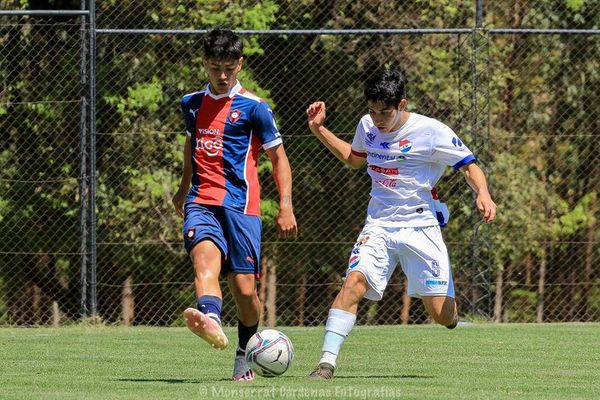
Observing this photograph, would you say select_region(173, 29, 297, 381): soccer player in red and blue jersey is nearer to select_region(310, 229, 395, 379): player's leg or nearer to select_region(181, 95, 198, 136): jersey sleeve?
select_region(181, 95, 198, 136): jersey sleeve

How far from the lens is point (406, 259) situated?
318 inches

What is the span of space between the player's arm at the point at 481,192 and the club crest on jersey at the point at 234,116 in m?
1.45

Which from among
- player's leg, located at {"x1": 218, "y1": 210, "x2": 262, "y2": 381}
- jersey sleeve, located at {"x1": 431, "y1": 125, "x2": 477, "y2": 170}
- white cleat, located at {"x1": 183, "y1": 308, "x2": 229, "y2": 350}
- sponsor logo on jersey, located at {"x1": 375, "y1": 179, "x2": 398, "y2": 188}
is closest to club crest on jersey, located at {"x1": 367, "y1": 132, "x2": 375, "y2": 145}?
sponsor logo on jersey, located at {"x1": 375, "y1": 179, "x2": 398, "y2": 188}

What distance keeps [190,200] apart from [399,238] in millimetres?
1283

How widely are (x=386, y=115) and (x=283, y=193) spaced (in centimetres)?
81

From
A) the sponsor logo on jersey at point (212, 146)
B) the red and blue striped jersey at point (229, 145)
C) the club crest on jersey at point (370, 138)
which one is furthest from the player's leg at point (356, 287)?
the sponsor logo on jersey at point (212, 146)

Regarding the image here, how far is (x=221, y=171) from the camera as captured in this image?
24.9ft

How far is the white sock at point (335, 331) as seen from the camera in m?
7.60

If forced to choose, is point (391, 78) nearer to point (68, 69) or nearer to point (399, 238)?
point (399, 238)

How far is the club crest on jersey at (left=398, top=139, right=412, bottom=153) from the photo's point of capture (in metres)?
8.00

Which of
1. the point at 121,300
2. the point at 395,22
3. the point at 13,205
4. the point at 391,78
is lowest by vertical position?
the point at 121,300

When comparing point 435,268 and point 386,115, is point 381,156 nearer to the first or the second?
point 386,115

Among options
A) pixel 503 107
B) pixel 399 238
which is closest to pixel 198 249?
pixel 399 238

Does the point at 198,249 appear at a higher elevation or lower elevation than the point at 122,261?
higher
